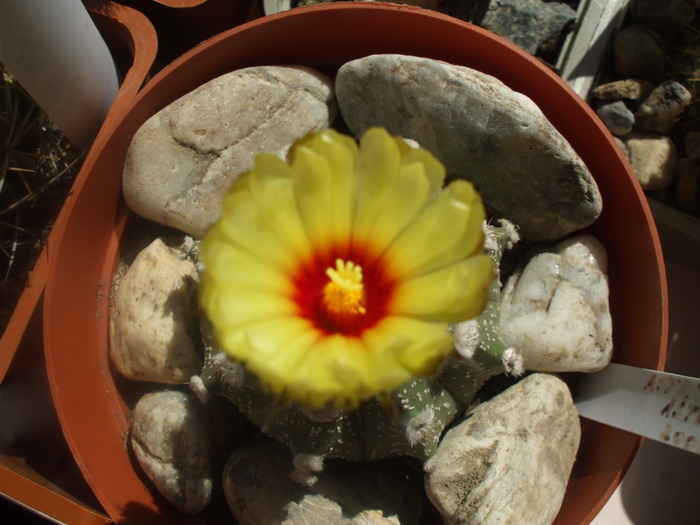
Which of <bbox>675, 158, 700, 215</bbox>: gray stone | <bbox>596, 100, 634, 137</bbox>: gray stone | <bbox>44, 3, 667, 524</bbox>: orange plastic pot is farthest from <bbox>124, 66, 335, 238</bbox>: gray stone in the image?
<bbox>675, 158, 700, 215</bbox>: gray stone

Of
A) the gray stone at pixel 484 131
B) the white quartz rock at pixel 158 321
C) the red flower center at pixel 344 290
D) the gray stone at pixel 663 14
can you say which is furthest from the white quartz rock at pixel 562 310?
the gray stone at pixel 663 14

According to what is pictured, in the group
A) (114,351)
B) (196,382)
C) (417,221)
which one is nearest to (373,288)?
(417,221)

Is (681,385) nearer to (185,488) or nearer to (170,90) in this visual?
(185,488)

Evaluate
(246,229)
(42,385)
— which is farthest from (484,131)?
(42,385)

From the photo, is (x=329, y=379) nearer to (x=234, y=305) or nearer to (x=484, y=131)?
(x=234, y=305)

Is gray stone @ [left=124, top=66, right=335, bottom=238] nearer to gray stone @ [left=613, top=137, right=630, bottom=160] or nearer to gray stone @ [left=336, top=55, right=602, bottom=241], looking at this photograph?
gray stone @ [left=336, top=55, right=602, bottom=241]

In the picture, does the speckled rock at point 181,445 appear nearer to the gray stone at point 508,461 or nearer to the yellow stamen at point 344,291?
the gray stone at point 508,461
